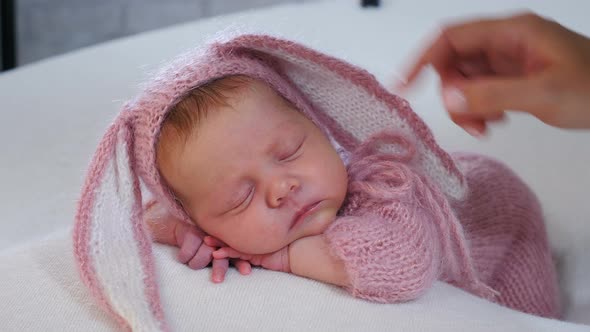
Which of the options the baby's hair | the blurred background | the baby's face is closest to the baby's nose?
the baby's face

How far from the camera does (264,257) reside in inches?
37.7

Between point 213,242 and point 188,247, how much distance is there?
0.03m

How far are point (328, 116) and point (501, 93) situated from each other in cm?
37

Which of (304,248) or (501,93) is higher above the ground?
(501,93)

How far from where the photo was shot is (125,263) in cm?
89

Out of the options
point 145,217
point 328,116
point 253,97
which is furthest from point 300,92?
point 145,217

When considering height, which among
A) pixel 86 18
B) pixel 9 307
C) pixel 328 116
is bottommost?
pixel 86 18

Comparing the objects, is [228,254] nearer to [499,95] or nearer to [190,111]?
[190,111]

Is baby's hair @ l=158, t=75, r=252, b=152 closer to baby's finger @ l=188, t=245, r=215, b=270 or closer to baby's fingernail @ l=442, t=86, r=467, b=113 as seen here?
baby's finger @ l=188, t=245, r=215, b=270

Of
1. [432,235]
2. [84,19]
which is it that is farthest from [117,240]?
[84,19]

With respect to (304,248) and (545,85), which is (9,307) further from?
(545,85)

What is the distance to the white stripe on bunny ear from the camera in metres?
0.84

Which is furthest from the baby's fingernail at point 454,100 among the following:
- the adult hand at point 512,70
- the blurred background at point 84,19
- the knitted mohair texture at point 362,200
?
the blurred background at point 84,19

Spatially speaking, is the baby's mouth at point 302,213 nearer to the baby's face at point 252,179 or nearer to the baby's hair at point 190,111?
the baby's face at point 252,179
